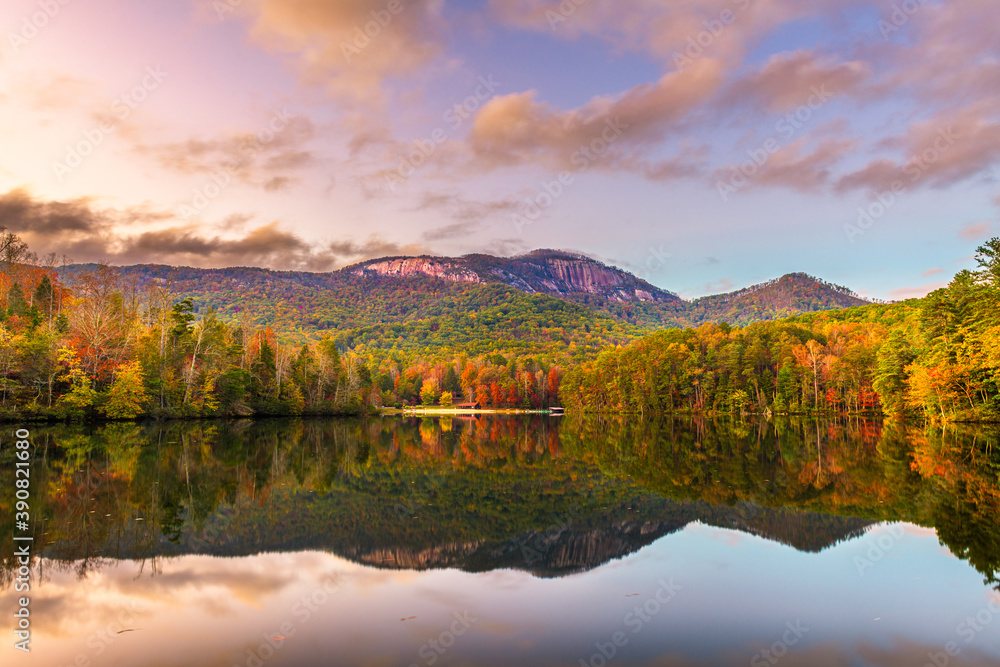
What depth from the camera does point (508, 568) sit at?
9.77 metres

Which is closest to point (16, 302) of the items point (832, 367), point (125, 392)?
point (125, 392)

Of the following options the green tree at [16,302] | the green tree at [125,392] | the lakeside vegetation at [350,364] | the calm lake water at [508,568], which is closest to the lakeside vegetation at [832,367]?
the lakeside vegetation at [350,364]

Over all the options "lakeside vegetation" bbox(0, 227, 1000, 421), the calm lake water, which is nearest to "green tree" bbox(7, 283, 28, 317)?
"lakeside vegetation" bbox(0, 227, 1000, 421)

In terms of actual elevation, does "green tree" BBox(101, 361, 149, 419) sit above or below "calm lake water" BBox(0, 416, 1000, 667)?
above

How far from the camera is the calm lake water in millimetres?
6535

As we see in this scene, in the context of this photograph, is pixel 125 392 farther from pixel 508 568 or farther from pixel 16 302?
pixel 508 568

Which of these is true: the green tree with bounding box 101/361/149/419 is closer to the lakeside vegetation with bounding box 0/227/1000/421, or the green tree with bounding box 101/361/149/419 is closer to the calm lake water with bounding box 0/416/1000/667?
the lakeside vegetation with bounding box 0/227/1000/421

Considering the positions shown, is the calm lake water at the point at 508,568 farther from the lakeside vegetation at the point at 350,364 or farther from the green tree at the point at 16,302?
the green tree at the point at 16,302

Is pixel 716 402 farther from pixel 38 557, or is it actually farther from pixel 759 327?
pixel 38 557

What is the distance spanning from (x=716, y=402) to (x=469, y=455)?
60.0 m

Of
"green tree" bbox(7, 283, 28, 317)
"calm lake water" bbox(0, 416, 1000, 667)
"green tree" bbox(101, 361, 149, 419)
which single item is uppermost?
"green tree" bbox(7, 283, 28, 317)

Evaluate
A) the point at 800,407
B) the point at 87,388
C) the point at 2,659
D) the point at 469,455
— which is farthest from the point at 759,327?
the point at 2,659

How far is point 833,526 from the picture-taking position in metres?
12.1

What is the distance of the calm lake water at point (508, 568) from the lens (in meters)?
6.54
